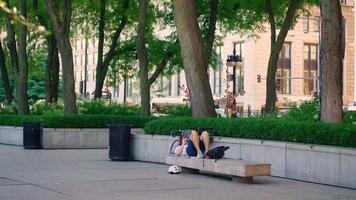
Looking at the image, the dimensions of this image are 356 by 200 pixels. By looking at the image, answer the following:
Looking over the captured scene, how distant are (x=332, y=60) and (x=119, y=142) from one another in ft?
23.0

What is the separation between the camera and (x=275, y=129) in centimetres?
1459

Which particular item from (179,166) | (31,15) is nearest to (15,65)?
(31,15)

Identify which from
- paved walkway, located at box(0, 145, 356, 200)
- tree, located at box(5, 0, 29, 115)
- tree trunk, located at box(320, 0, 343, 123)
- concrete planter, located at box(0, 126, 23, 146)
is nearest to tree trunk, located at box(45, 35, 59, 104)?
tree, located at box(5, 0, 29, 115)

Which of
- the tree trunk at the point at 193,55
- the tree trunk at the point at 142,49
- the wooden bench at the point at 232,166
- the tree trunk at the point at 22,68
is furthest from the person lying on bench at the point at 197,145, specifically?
the tree trunk at the point at 22,68

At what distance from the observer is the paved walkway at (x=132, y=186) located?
1063cm

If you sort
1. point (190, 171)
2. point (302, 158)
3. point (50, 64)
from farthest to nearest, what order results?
point (50, 64) → point (190, 171) → point (302, 158)

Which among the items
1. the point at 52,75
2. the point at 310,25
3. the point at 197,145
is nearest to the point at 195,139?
the point at 197,145

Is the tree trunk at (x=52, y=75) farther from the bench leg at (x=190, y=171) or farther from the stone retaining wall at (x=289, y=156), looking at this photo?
the bench leg at (x=190, y=171)

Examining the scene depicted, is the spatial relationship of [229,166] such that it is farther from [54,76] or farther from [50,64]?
[54,76]

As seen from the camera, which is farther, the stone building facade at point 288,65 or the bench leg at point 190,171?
the stone building facade at point 288,65

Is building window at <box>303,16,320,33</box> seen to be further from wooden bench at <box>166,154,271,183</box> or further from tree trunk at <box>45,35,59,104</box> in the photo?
wooden bench at <box>166,154,271,183</box>

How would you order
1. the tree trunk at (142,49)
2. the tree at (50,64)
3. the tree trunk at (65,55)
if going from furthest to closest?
1. the tree at (50,64)
2. the tree trunk at (142,49)
3. the tree trunk at (65,55)

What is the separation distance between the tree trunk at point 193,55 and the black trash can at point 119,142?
2.15 metres

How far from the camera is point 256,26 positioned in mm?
33531
